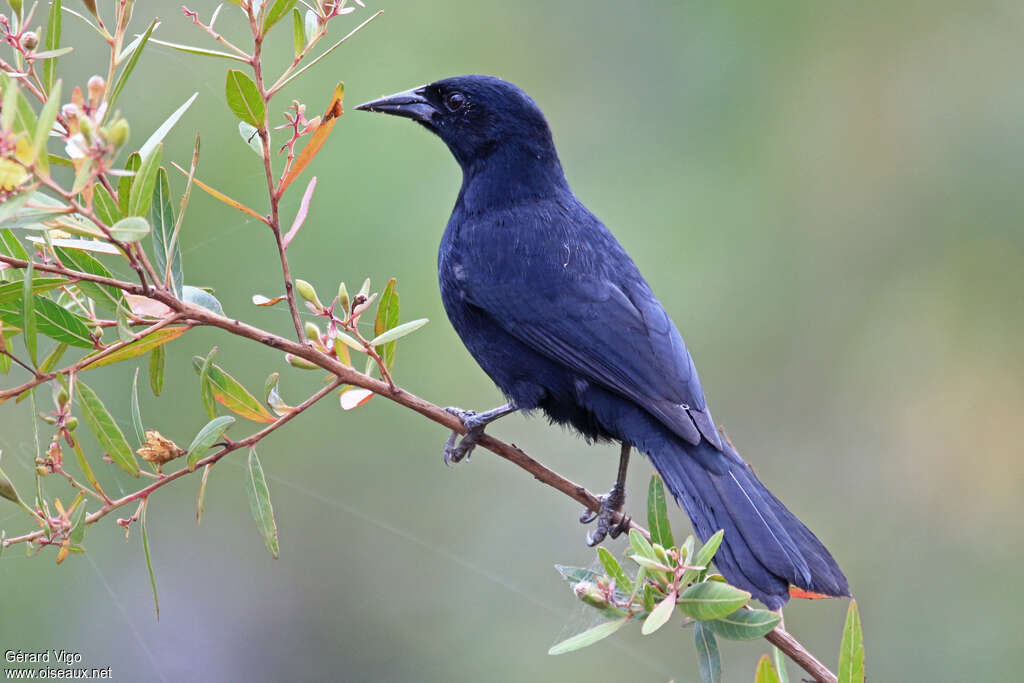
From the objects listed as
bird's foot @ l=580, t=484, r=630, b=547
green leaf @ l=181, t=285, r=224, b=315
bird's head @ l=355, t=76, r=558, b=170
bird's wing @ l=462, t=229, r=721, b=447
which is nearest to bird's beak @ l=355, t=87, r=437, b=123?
bird's head @ l=355, t=76, r=558, b=170

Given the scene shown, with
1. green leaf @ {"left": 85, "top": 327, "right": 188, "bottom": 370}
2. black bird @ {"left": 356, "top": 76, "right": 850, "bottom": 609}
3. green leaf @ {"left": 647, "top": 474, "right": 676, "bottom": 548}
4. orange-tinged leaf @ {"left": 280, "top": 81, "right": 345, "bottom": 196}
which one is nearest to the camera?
green leaf @ {"left": 85, "top": 327, "right": 188, "bottom": 370}

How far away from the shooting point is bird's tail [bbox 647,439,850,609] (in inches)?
94.0

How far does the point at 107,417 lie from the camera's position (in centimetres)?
206

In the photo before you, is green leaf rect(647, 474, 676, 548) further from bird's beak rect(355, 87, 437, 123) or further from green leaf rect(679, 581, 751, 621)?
bird's beak rect(355, 87, 437, 123)

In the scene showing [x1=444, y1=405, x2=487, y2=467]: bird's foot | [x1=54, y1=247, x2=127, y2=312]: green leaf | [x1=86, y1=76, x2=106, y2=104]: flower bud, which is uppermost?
[x1=86, y1=76, x2=106, y2=104]: flower bud

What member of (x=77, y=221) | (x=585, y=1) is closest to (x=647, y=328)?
(x=77, y=221)

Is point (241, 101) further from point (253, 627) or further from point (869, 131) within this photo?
point (869, 131)

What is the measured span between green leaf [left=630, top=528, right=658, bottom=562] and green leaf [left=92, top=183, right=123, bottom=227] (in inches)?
45.2

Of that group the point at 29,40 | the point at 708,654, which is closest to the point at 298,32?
the point at 29,40

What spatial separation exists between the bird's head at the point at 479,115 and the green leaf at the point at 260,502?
1903 millimetres

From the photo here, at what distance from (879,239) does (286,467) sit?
3.33 metres

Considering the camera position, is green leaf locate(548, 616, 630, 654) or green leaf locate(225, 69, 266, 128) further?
green leaf locate(225, 69, 266, 128)

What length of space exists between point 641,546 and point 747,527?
731 mm

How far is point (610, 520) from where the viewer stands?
3.17 metres
